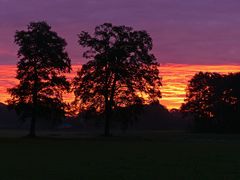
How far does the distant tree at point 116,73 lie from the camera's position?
70375mm

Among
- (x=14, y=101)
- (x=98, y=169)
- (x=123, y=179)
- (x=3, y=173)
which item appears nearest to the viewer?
(x=123, y=179)

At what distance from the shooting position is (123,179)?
19.2 m

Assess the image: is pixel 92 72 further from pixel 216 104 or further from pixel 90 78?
pixel 216 104

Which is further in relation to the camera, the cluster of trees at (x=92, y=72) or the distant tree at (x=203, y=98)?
the distant tree at (x=203, y=98)

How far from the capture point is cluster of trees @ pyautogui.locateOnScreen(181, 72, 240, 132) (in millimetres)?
109750

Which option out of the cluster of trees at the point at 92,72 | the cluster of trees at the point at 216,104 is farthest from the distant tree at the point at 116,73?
the cluster of trees at the point at 216,104

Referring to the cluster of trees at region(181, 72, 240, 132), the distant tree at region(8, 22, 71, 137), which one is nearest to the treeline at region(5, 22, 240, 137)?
the distant tree at region(8, 22, 71, 137)

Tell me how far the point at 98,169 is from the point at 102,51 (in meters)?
49.5

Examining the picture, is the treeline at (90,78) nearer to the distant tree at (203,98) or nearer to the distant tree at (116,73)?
the distant tree at (116,73)

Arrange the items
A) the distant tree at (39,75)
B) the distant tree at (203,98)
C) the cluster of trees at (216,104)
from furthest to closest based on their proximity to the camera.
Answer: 1. the distant tree at (203,98)
2. the cluster of trees at (216,104)
3. the distant tree at (39,75)

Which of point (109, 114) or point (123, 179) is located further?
point (109, 114)

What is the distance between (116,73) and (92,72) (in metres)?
3.39

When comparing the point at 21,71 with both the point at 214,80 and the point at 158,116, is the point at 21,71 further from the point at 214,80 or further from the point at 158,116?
the point at 158,116

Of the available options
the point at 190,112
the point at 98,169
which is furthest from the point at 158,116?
the point at 98,169
